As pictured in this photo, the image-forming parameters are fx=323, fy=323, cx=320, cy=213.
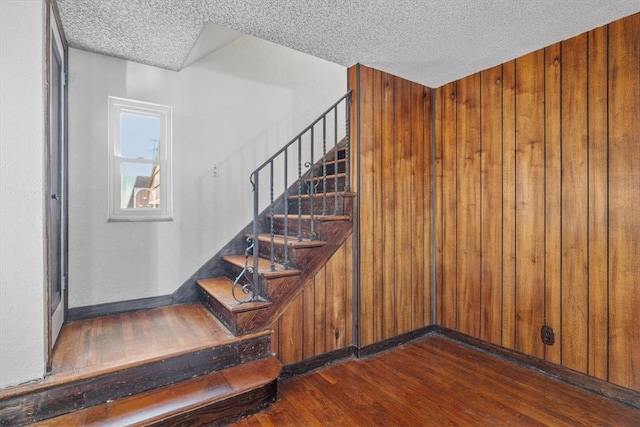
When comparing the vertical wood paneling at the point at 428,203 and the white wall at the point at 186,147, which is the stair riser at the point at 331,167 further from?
the vertical wood paneling at the point at 428,203

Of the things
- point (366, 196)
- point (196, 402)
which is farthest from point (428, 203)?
point (196, 402)

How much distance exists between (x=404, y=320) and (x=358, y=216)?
3.73 feet

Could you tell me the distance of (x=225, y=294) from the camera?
258cm

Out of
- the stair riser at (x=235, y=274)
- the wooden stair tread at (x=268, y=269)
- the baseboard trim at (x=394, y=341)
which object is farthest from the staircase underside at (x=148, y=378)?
the baseboard trim at (x=394, y=341)

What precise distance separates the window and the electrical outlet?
10.8ft

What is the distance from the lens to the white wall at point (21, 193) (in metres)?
1.56

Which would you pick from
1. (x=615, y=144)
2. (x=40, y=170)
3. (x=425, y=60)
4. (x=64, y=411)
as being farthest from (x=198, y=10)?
(x=615, y=144)

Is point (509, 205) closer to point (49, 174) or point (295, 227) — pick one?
point (295, 227)

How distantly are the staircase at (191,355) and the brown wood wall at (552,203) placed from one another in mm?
1250

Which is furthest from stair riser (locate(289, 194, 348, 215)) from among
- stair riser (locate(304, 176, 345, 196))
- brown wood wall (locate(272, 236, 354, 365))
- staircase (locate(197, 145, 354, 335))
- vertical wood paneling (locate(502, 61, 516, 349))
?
vertical wood paneling (locate(502, 61, 516, 349))

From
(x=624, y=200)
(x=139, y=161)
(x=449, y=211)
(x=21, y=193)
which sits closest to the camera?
(x=21, y=193)

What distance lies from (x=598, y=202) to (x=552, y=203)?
28cm

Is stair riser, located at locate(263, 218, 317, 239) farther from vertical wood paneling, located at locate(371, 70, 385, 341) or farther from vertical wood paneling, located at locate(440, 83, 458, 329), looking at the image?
vertical wood paneling, located at locate(440, 83, 458, 329)

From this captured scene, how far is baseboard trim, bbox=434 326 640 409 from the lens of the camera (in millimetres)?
2076
